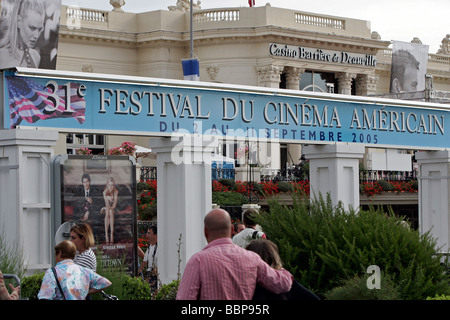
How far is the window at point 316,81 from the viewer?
4666 cm

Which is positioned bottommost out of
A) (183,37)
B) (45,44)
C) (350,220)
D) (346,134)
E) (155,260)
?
(155,260)

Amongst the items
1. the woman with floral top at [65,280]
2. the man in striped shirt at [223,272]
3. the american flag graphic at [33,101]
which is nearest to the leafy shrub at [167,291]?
the woman with floral top at [65,280]

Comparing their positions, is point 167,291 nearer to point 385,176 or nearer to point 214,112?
point 214,112

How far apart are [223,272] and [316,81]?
136 feet

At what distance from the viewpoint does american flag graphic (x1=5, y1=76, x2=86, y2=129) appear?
35.1 feet

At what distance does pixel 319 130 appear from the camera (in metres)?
13.6

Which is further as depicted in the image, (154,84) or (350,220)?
(154,84)

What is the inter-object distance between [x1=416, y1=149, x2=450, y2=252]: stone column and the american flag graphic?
23.3ft

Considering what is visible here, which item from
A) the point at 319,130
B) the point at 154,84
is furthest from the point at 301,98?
the point at 154,84

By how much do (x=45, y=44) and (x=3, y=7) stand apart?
1530mm

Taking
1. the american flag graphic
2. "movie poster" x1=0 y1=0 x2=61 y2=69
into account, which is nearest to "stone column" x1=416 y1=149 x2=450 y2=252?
the american flag graphic

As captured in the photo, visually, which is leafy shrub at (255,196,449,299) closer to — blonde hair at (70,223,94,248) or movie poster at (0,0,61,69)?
blonde hair at (70,223,94,248)
